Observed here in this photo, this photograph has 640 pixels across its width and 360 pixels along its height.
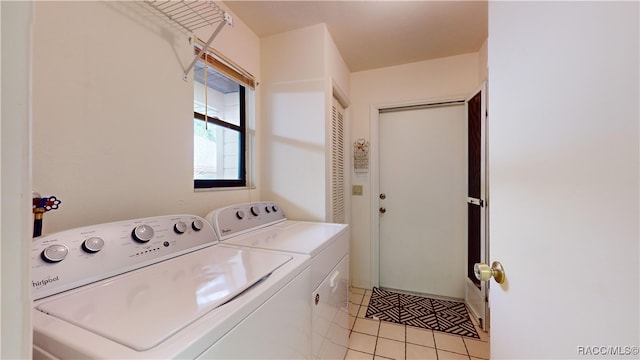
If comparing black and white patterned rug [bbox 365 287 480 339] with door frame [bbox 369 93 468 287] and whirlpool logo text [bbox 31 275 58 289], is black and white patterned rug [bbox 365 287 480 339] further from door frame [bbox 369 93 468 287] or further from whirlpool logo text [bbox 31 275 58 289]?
whirlpool logo text [bbox 31 275 58 289]

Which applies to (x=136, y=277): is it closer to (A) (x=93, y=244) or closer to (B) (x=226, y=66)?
(A) (x=93, y=244)

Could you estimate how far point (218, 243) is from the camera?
3.91 ft

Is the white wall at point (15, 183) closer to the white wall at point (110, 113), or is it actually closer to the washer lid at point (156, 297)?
the washer lid at point (156, 297)

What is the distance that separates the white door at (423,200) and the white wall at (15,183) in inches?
105

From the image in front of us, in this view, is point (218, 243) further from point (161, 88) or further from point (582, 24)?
point (582, 24)

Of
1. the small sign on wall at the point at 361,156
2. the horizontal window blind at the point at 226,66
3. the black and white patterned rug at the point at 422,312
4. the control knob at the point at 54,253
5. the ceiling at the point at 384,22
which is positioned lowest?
the black and white patterned rug at the point at 422,312

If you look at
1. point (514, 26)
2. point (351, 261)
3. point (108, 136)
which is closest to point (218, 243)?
point (108, 136)

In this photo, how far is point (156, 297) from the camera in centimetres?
63

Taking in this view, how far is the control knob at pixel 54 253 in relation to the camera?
664 millimetres

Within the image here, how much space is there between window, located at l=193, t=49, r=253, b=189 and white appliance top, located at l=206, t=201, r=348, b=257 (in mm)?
311

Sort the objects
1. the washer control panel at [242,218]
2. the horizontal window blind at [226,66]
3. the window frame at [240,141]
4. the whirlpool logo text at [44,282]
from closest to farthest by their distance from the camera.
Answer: the whirlpool logo text at [44,282], the washer control panel at [242,218], the horizontal window blind at [226,66], the window frame at [240,141]

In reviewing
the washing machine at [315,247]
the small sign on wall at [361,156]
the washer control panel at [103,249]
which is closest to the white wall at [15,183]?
the washer control panel at [103,249]
